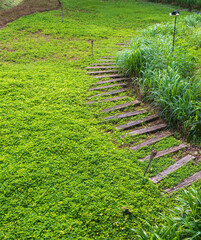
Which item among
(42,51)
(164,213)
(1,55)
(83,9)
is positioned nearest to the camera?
(164,213)

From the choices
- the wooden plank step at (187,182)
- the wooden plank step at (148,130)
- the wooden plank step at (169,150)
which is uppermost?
the wooden plank step at (148,130)

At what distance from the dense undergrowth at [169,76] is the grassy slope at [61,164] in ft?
2.77

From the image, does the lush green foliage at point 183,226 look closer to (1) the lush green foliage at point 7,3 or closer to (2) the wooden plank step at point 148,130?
(2) the wooden plank step at point 148,130

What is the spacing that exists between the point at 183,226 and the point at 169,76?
3.57 metres


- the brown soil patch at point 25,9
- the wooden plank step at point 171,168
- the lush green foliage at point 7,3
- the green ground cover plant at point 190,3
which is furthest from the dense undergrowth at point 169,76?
the green ground cover plant at point 190,3

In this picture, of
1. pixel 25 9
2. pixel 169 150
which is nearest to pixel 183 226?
pixel 169 150

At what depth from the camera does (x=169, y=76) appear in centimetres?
514

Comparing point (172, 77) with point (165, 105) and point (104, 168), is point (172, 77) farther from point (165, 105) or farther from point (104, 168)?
point (104, 168)

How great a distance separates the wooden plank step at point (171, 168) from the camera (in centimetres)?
339

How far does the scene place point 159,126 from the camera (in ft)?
14.8

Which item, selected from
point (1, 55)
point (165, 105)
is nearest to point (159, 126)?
point (165, 105)

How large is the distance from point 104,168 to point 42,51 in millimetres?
5701

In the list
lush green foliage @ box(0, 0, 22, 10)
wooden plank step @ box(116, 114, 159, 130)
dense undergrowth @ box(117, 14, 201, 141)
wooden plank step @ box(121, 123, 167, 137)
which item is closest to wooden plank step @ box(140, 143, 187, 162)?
dense undergrowth @ box(117, 14, 201, 141)

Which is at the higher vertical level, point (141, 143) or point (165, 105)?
point (165, 105)
